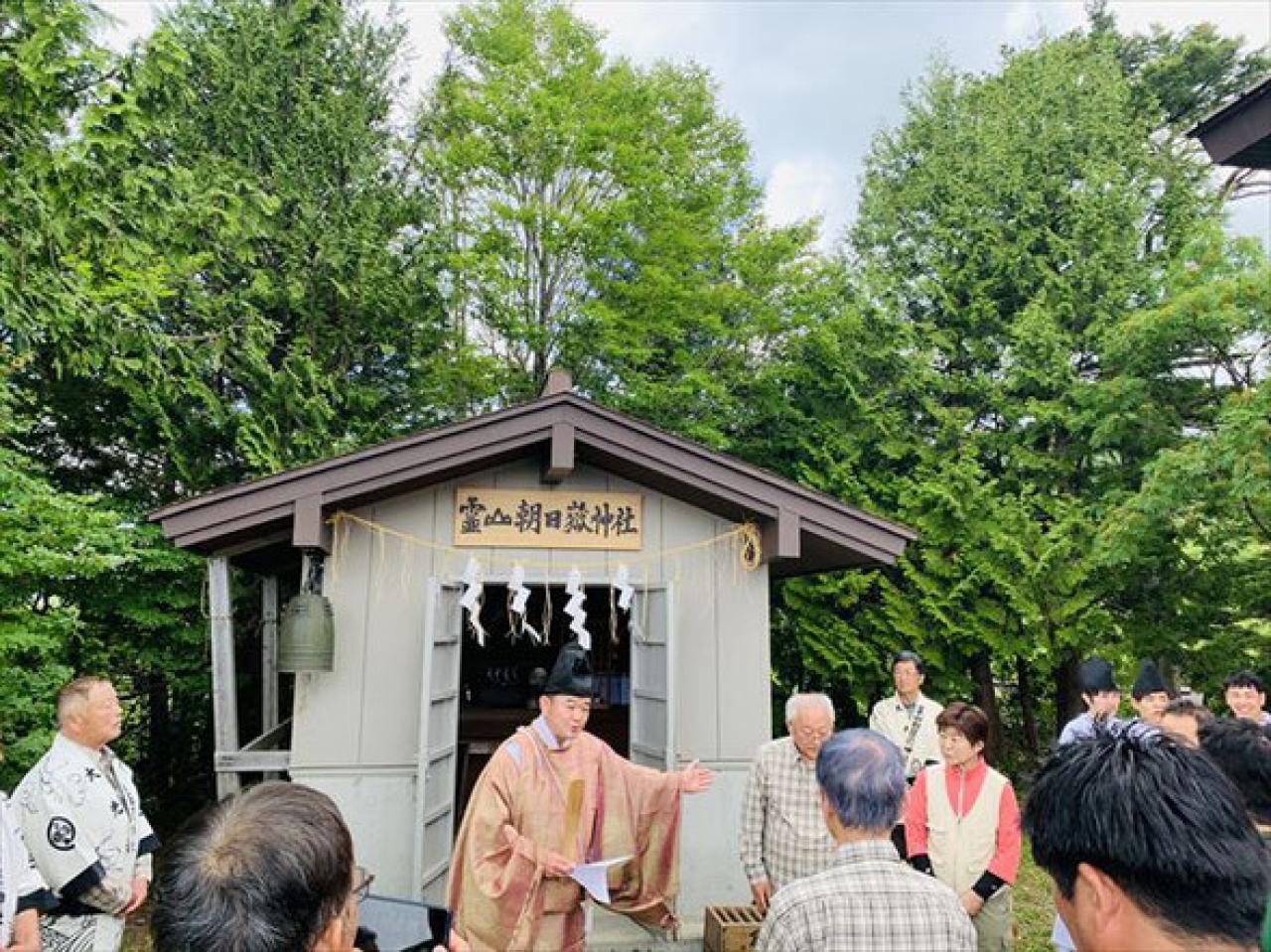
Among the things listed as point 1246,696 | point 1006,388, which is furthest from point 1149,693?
point 1006,388

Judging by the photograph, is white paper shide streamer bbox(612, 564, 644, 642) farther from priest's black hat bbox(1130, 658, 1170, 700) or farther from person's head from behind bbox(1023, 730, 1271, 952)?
person's head from behind bbox(1023, 730, 1271, 952)

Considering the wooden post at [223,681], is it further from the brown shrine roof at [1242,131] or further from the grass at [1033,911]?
the brown shrine roof at [1242,131]

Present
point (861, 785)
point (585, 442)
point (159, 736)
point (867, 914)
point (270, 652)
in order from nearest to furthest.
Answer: point (867, 914) < point (861, 785) < point (585, 442) < point (270, 652) < point (159, 736)

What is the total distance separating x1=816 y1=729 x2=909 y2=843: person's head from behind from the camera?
2297 millimetres

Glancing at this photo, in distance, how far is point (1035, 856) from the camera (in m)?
1.49

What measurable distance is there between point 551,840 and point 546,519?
2.96m

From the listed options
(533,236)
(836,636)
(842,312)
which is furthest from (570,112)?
(836,636)

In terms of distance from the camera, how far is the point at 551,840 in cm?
380

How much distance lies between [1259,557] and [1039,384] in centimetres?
337

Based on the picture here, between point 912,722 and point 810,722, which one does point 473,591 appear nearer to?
point 810,722

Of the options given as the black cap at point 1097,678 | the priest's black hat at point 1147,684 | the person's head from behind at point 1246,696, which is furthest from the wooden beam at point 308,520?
the person's head from behind at point 1246,696

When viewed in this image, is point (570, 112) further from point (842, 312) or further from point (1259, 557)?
point (1259, 557)

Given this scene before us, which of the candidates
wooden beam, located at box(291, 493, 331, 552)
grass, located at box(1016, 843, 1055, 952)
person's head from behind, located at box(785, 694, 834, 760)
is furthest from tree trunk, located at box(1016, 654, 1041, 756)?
wooden beam, located at box(291, 493, 331, 552)

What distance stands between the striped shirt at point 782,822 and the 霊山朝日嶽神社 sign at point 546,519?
245 centimetres
